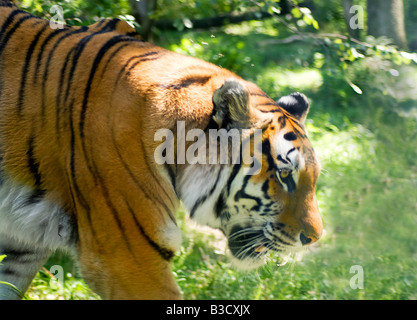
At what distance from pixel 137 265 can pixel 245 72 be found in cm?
426

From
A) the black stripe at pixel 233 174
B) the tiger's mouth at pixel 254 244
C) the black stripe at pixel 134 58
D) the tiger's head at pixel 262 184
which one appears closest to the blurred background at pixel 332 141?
the tiger's mouth at pixel 254 244

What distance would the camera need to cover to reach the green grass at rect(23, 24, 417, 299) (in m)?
3.31

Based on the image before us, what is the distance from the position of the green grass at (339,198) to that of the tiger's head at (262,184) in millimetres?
381

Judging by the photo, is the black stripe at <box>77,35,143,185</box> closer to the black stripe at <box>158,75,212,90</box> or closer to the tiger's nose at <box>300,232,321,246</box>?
the black stripe at <box>158,75,212,90</box>

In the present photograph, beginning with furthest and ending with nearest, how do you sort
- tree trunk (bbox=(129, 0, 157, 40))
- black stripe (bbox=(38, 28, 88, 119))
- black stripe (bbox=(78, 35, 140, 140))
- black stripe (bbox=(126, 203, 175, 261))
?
tree trunk (bbox=(129, 0, 157, 40)), black stripe (bbox=(38, 28, 88, 119)), black stripe (bbox=(78, 35, 140, 140)), black stripe (bbox=(126, 203, 175, 261))

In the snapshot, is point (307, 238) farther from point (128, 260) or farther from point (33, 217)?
point (33, 217)

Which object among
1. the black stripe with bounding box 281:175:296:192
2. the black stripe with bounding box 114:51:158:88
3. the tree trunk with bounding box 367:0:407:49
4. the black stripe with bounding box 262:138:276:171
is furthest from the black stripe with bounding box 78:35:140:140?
the tree trunk with bounding box 367:0:407:49

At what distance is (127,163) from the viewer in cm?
229

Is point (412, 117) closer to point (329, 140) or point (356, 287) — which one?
point (329, 140)

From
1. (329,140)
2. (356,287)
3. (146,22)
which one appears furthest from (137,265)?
(329,140)

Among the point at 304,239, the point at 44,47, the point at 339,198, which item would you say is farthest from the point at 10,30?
the point at 339,198

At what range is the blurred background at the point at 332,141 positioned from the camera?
11.0 feet

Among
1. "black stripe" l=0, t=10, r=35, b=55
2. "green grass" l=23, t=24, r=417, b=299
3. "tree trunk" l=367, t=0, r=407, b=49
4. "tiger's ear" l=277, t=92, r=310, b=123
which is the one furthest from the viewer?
"tree trunk" l=367, t=0, r=407, b=49
